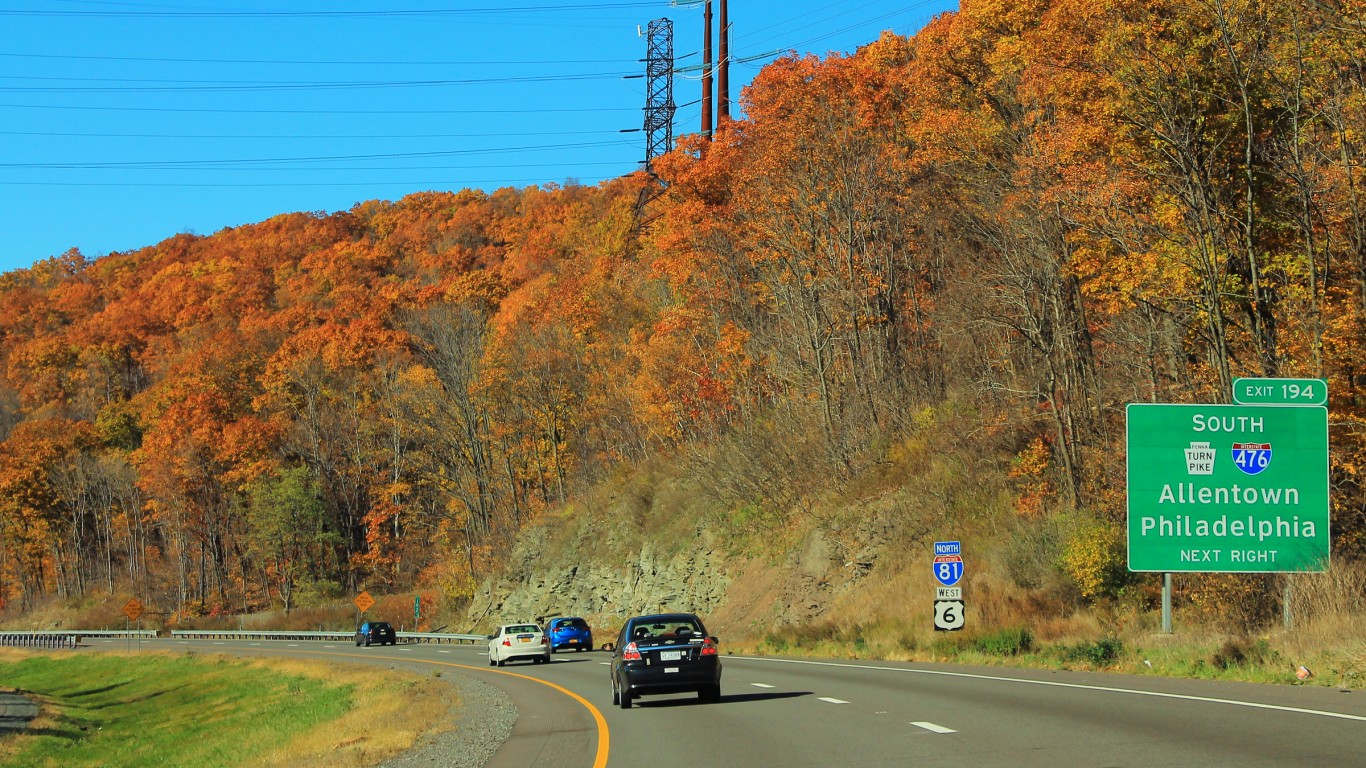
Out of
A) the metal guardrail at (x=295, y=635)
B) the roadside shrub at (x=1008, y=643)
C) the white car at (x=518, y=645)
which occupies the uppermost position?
the roadside shrub at (x=1008, y=643)

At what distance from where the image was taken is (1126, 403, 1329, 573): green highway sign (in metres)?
20.6

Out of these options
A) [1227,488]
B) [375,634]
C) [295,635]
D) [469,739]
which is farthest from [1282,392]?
[295,635]

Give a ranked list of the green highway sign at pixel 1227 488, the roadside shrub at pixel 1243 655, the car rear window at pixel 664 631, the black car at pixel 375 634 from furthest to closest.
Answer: the black car at pixel 375 634
the green highway sign at pixel 1227 488
the car rear window at pixel 664 631
the roadside shrub at pixel 1243 655

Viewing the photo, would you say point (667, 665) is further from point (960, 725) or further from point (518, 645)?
point (518, 645)

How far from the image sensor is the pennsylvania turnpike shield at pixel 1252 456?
20.7m

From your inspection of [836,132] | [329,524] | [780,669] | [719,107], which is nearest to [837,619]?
[780,669]

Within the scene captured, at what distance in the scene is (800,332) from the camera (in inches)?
1927

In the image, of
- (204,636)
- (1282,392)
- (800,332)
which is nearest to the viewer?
(1282,392)

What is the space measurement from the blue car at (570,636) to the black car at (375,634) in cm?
1880

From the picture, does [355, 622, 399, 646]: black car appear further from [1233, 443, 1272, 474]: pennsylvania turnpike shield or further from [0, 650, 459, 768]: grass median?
[1233, 443, 1272, 474]: pennsylvania turnpike shield

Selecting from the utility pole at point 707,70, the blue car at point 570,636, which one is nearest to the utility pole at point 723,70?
the utility pole at point 707,70

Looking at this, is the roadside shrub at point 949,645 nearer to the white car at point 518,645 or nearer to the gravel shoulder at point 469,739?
the gravel shoulder at point 469,739

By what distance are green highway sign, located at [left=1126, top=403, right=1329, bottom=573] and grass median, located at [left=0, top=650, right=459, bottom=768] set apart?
12.4 meters

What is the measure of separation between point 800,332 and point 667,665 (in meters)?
31.0
